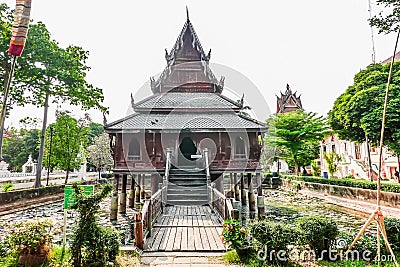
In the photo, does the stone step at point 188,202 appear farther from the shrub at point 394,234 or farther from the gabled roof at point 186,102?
the shrub at point 394,234

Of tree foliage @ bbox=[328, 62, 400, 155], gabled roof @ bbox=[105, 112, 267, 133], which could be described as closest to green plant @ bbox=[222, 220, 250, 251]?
gabled roof @ bbox=[105, 112, 267, 133]

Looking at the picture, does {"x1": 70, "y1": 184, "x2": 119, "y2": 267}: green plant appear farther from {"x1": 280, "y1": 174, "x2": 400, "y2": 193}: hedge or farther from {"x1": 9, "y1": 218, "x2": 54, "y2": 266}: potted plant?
{"x1": 280, "y1": 174, "x2": 400, "y2": 193}: hedge

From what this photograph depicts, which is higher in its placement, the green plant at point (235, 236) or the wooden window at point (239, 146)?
the wooden window at point (239, 146)

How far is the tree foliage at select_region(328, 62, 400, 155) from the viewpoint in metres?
13.1

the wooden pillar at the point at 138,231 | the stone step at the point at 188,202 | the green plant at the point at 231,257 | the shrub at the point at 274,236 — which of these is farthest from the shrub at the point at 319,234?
the stone step at the point at 188,202

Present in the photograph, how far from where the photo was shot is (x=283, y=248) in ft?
16.2

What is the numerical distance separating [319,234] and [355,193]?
41.5ft

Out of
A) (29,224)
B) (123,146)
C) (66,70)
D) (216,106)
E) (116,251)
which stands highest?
(66,70)

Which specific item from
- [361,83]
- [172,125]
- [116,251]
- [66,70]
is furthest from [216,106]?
[116,251]

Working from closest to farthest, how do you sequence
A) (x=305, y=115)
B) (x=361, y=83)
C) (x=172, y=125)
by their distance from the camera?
1. (x=172, y=125)
2. (x=361, y=83)
3. (x=305, y=115)

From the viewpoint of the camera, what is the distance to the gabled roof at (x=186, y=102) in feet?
53.5

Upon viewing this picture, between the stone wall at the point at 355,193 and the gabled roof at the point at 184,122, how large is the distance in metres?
6.97

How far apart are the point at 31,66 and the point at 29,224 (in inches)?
538

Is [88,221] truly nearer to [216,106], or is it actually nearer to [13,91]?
[216,106]
